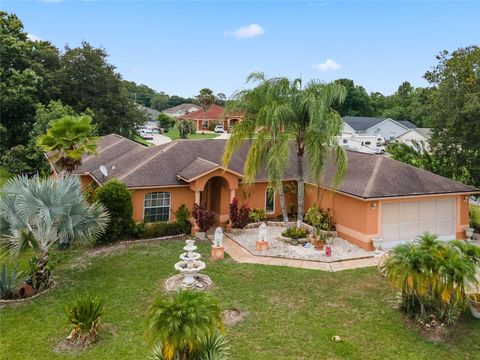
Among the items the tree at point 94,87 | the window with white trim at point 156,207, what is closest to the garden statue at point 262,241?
the window with white trim at point 156,207

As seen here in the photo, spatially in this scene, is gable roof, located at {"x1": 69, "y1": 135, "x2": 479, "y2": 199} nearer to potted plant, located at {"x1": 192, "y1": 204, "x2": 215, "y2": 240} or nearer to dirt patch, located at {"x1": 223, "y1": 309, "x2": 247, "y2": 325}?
potted plant, located at {"x1": 192, "y1": 204, "x2": 215, "y2": 240}

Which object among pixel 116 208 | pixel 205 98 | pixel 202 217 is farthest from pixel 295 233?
pixel 205 98

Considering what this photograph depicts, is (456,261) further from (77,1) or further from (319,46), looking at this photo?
(77,1)

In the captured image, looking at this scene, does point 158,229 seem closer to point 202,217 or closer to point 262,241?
point 202,217

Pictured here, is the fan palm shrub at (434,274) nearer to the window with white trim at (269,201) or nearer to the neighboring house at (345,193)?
the neighboring house at (345,193)

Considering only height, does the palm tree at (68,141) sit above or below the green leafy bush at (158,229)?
above

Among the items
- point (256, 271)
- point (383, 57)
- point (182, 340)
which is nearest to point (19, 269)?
point (256, 271)

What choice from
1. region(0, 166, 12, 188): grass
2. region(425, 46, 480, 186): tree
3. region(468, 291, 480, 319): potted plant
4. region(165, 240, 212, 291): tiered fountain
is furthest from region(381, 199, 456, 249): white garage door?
region(0, 166, 12, 188): grass
